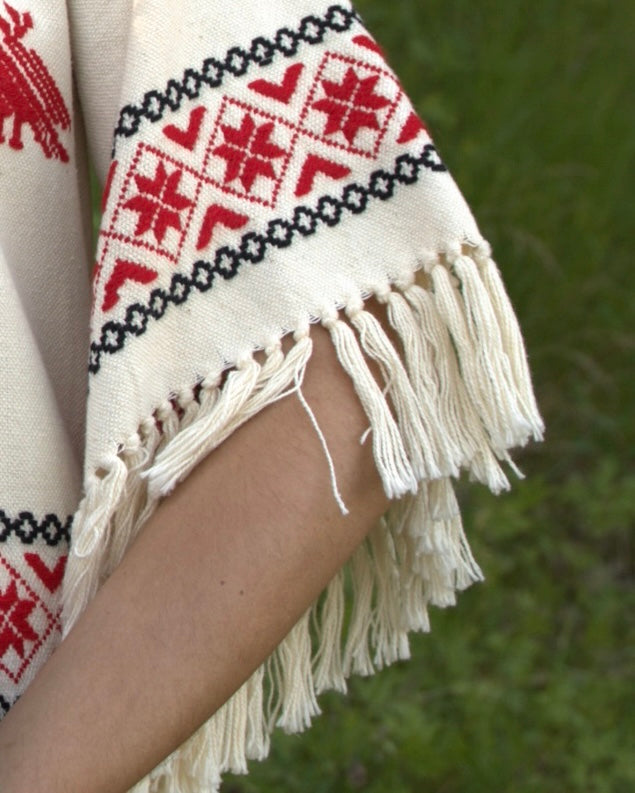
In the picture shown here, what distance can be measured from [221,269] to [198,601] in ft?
0.74

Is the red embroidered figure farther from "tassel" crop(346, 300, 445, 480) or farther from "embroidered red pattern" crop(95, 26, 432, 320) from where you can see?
"tassel" crop(346, 300, 445, 480)

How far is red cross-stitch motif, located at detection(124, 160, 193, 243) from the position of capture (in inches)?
29.6

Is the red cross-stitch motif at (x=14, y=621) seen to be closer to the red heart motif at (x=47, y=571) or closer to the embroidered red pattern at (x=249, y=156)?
the red heart motif at (x=47, y=571)

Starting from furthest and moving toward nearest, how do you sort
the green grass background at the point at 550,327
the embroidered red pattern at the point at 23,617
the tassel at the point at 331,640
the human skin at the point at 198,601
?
the green grass background at the point at 550,327 → the tassel at the point at 331,640 → the embroidered red pattern at the point at 23,617 → the human skin at the point at 198,601

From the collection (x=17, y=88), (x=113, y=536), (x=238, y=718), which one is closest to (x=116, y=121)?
(x=17, y=88)

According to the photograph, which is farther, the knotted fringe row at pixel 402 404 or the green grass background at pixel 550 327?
the green grass background at pixel 550 327

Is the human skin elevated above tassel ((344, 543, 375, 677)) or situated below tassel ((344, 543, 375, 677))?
above

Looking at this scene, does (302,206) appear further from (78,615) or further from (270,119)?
(78,615)

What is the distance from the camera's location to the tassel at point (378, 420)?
71 centimetres

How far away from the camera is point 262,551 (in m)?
0.70

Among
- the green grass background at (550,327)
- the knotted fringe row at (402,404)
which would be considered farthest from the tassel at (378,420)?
the green grass background at (550,327)

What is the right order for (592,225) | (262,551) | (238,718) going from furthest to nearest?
(592,225) → (238,718) → (262,551)

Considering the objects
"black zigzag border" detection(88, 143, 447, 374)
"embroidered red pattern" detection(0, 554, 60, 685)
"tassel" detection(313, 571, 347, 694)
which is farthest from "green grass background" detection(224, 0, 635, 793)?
"black zigzag border" detection(88, 143, 447, 374)

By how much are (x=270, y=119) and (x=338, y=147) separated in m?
0.05
